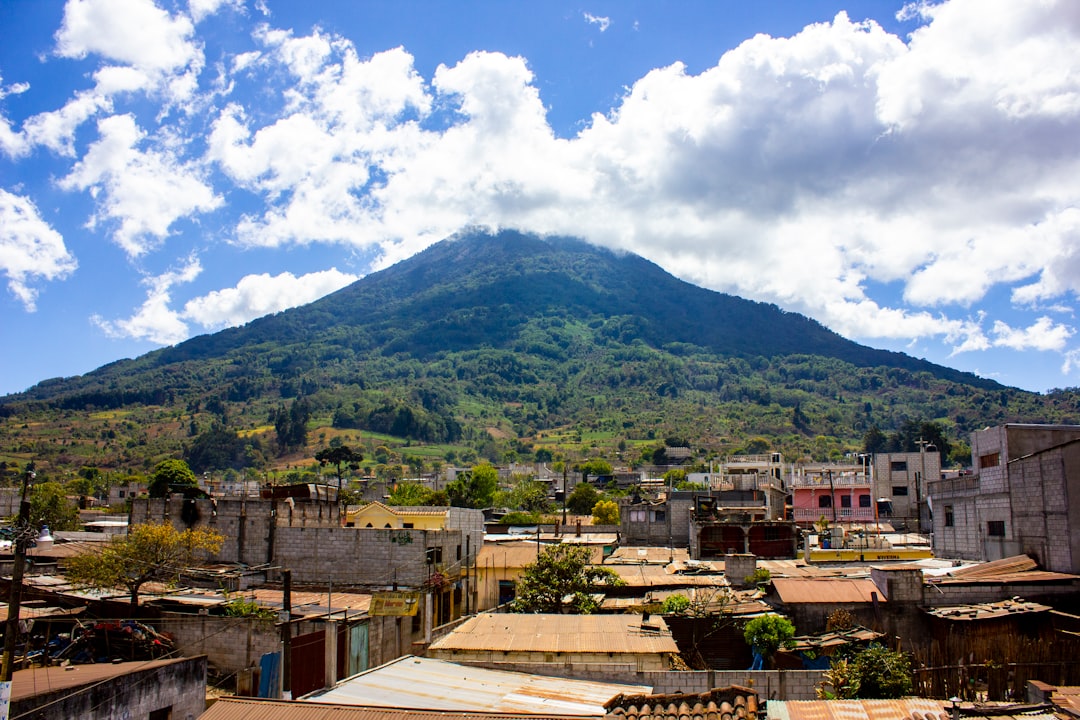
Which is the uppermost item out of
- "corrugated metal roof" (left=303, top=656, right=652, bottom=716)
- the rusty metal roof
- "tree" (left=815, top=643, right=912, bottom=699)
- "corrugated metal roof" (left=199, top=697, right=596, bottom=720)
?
the rusty metal roof

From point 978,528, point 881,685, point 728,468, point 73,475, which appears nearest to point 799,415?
point 728,468

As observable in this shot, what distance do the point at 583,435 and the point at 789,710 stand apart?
172m

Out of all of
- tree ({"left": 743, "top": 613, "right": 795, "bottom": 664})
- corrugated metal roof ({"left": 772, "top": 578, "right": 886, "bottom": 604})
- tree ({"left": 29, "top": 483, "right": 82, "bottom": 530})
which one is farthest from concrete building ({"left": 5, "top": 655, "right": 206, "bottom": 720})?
tree ({"left": 29, "top": 483, "right": 82, "bottom": 530})

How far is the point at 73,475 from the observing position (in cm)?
11162

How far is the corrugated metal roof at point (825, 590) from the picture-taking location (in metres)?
16.9

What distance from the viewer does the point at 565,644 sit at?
16375 millimetres

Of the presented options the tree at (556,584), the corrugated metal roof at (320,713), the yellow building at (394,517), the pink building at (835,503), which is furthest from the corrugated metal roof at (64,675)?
the pink building at (835,503)

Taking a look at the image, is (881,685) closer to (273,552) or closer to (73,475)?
(273,552)

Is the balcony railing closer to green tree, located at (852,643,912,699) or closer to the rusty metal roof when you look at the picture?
the rusty metal roof

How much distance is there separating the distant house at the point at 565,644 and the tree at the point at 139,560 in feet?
28.2

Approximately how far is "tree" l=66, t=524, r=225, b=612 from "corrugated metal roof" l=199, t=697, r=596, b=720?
9209 mm

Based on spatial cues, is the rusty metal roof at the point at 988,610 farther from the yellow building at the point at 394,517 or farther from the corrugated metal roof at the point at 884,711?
the yellow building at the point at 394,517

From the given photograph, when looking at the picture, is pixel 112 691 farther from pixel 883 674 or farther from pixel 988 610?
pixel 988 610

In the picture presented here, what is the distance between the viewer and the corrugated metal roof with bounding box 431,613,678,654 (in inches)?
634
